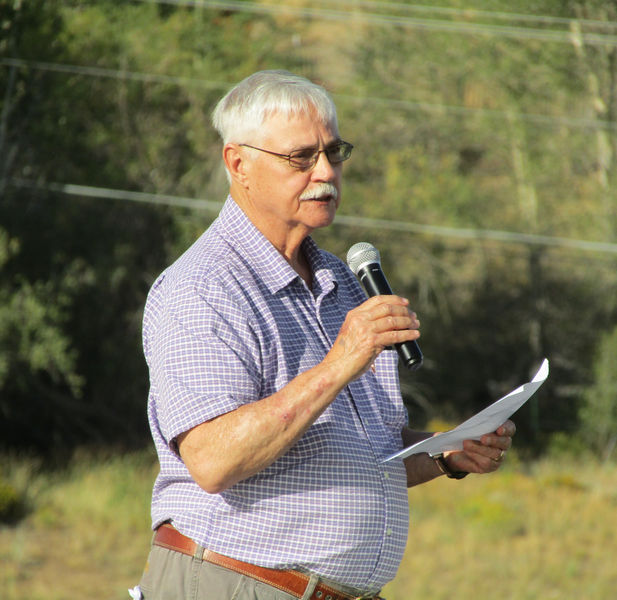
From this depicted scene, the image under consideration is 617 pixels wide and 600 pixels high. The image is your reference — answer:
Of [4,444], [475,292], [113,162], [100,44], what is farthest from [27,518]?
[475,292]

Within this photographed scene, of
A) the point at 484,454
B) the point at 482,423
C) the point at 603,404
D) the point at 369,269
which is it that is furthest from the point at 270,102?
the point at 603,404

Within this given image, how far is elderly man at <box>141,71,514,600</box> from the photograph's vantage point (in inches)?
70.9

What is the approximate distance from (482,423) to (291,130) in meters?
0.81

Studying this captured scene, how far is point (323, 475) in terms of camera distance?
2006mm

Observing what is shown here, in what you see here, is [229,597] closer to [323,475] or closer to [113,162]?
[323,475]

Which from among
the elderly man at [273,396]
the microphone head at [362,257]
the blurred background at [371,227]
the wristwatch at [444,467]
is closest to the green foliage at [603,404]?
the blurred background at [371,227]

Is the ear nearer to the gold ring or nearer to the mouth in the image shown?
the mouth

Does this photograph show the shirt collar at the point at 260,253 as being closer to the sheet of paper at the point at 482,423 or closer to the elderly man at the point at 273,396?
the elderly man at the point at 273,396

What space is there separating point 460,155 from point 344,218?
4438mm

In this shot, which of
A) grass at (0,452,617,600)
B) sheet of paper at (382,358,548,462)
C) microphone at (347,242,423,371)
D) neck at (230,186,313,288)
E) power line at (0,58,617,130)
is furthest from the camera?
power line at (0,58,617,130)

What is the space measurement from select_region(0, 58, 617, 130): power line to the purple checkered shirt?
11.7 metres

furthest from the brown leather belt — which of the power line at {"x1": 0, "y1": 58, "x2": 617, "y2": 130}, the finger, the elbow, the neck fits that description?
the power line at {"x1": 0, "y1": 58, "x2": 617, "y2": 130}

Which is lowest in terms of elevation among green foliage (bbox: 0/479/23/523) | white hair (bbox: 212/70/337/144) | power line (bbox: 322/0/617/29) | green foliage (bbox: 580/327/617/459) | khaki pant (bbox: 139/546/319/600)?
green foliage (bbox: 0/479/23/523)

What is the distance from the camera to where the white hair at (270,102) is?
2.12 m
